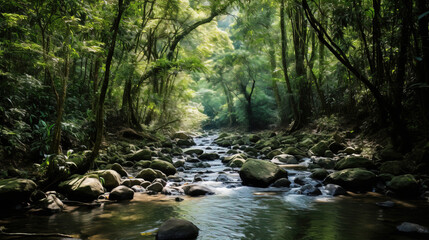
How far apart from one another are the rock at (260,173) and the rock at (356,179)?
3.66 ft

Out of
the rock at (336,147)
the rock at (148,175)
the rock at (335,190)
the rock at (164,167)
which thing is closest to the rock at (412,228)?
the rock at (335,190)

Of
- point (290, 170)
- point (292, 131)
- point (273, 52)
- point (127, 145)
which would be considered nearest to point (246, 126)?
point (273, 52)

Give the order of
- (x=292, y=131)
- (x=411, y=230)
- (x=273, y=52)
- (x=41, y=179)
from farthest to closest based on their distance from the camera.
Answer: (x=273, y=52) → (x=292, y=131) → (x=41, y=179) → (x=411, y=230)

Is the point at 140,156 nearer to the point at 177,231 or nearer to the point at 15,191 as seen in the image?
the point at 15,191

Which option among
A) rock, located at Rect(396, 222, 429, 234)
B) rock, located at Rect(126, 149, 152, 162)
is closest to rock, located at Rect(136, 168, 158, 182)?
rock, located at Rect(126, 149, 152, 162)

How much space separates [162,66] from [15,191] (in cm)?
721

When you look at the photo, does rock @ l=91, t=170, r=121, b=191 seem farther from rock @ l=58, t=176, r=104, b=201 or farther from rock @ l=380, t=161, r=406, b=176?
rock @ l=380, t=161, r=406, b=176

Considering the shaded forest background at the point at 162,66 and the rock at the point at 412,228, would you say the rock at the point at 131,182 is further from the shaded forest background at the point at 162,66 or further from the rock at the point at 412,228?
the rock at the point at 412,228

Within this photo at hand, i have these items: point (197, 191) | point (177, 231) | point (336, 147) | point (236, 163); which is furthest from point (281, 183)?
point (336, 147)

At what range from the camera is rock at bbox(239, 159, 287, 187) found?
5.23 metres

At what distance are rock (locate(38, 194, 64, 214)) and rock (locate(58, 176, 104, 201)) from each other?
0.32 metres

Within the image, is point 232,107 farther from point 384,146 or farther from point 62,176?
point 62,176

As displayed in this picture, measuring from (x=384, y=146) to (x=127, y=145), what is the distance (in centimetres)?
723

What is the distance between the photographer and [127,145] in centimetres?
888
